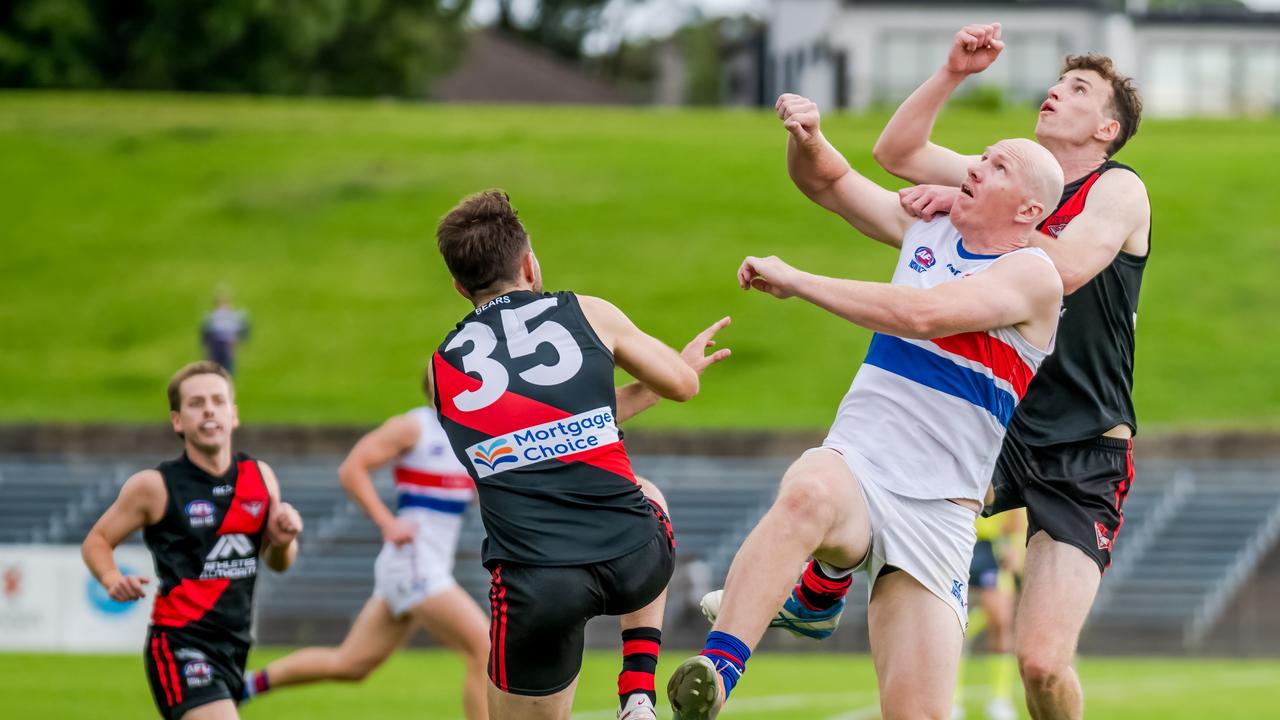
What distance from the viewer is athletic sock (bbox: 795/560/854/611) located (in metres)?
5.93

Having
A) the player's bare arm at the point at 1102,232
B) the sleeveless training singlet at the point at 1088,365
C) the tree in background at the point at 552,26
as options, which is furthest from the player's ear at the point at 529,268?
the tree in background at the point at 552,26

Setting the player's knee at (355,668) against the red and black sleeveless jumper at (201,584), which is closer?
the red and black sleeveless jumper at (201,584)

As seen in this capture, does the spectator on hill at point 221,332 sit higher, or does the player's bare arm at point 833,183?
the player's bare arm at point 833,183

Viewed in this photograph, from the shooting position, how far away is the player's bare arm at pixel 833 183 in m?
6.07

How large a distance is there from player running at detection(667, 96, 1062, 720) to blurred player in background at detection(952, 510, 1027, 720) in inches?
246

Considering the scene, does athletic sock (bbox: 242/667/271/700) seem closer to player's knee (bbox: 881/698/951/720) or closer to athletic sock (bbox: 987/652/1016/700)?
player's knee (bbox: 881/698/951/720)

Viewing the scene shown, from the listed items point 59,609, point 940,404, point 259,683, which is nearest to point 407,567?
point 259,683

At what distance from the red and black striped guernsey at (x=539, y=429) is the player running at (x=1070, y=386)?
1.70 meters

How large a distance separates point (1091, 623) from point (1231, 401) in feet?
35.7

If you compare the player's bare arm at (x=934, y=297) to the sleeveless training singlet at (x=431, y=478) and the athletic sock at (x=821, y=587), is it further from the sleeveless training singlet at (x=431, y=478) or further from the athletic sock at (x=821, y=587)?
the sleeveless training singlet at (x=431, y=478)

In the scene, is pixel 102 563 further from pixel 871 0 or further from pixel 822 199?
pixel 871 0

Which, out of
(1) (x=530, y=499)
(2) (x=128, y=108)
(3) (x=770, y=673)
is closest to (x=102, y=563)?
(1) (x=530, y=499)

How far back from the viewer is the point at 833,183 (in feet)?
20.7

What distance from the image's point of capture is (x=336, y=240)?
37.8m
